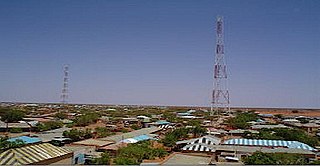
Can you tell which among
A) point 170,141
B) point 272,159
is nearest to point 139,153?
point 272,159

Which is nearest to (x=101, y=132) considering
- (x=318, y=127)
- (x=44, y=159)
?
(x=44, y=159)

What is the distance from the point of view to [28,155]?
7.55 m

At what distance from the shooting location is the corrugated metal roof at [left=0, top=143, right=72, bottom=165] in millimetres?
7105

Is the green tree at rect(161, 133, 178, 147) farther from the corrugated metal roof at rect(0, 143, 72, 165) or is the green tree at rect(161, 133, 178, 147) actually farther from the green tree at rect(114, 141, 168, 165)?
the corrugated metal roof at rect(0, 143, 72, 165)

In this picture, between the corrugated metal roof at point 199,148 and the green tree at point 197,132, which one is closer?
the corrugated metal roof at point 199,148

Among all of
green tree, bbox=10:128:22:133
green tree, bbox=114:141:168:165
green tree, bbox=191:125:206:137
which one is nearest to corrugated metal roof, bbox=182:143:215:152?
green tree, bbox=114:141:168:165

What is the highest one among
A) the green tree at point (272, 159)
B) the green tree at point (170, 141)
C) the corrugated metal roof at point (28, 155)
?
the corrugated metal roof at point (28, 155)

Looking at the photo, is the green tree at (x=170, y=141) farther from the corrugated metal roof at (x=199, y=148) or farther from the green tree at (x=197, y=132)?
the green tree at (x=197, y=132)

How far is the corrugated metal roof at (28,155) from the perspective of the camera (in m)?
7.11

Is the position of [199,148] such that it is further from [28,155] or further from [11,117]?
[11,117]

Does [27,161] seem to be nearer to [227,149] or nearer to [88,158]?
[88,158]

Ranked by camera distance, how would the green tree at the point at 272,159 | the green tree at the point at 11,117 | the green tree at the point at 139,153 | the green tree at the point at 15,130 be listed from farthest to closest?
the green tree at the point at 11,117
the green tree at the point at 15,130
the green tree at the point at 139,153
the green tree at the point at 272,159

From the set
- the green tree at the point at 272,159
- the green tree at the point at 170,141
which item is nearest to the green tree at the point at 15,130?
the green tree at the point at 170,141

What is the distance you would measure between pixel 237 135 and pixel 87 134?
28.2ft
